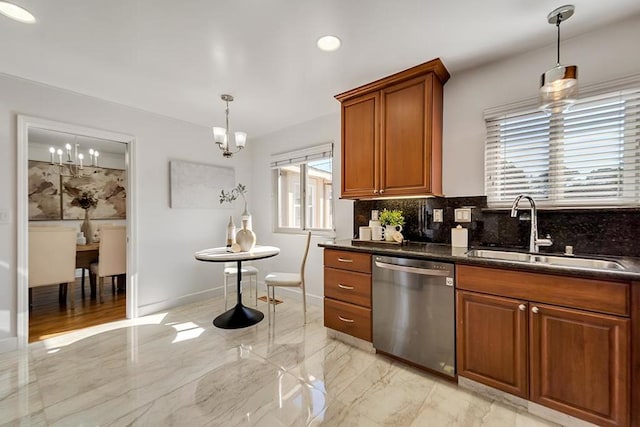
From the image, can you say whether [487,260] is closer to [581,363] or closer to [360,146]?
[581,363]

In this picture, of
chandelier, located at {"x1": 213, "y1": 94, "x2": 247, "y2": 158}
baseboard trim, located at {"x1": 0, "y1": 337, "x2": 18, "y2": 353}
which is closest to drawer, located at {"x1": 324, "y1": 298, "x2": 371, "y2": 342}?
chandelier, located at {"x1": 213, "y1": 94, "x2": 247, "y2": 158}

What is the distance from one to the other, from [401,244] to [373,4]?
1808 millimetres

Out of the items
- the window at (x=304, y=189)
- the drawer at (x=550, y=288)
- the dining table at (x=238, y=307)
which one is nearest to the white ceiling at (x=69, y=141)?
the window at (x=304, y=189)

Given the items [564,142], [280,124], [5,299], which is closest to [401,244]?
[564,142]

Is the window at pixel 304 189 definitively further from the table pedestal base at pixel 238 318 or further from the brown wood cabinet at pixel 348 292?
the table pedestal base at pixel 238 318

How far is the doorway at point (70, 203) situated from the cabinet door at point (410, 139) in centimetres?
285

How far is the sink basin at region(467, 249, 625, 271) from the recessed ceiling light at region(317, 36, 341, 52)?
5.91 ft

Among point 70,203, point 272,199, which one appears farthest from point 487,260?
point 70,203

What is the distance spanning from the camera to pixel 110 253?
3594 mm

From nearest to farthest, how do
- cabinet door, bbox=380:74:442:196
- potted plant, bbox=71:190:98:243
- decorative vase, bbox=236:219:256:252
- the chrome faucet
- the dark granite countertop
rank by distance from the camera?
the dark granite countertop < the chrome faucet < cabinet door, bbox=380:74:442:196 < decorative vase, bbox=236:219:256:252 < potted plant, bbox=71:190:98:243

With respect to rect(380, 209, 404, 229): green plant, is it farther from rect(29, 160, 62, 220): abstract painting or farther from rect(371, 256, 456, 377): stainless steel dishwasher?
rect(29, 160, 62, 220): abstract painting

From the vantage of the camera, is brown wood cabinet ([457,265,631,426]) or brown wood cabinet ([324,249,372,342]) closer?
brown wood cabinet ([457,265,631,426])

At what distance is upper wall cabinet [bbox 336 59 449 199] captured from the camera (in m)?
2.25

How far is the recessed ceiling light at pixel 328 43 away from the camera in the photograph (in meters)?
1.88
